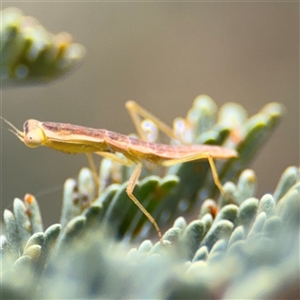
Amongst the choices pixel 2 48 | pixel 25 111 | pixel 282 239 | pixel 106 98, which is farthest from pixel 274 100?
pixel 282 239

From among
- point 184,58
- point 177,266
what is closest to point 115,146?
point 177,266

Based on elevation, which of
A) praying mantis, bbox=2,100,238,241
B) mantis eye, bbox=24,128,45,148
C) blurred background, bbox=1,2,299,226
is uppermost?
blurred background, bbox=1,2,299,226

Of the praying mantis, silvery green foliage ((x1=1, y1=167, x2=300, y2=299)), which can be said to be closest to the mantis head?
the praying mantis

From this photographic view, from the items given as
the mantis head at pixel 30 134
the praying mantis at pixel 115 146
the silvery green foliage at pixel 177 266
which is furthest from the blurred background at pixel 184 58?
the silvery green foliage at pixel 177 266

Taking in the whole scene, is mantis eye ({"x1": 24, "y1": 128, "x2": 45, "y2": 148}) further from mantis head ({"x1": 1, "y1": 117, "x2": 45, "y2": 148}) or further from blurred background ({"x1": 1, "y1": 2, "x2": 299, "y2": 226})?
blurred background ({"x1": 1, "y1": 2, "x2": 299, "y2": 226})

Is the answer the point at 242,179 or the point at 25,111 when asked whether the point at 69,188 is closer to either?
the point at 242,179

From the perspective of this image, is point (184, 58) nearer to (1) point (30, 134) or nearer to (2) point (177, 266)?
(1) point (30, 134)
